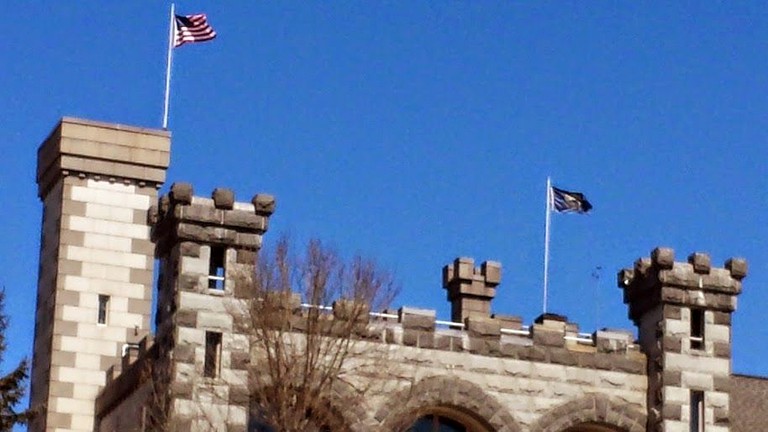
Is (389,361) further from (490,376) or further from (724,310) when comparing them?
(724,310)

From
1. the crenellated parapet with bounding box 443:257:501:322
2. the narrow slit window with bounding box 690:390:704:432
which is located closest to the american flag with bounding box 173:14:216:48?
the crenellated parapet with bounding box 443:257:501:322

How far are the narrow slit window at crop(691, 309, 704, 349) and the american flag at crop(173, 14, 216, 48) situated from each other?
15469 millimetres

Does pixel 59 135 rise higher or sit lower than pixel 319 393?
higher

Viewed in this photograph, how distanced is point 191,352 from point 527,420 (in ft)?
26.3

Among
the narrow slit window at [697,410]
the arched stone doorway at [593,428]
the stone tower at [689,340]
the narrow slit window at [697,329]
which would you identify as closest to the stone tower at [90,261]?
the arched stone doorway at [593,428]

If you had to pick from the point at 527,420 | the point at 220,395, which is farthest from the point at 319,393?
the point at 527,420

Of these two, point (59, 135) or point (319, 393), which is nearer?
point (319, 393)

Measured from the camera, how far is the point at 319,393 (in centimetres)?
4906

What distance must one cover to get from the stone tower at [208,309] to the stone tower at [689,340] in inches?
378

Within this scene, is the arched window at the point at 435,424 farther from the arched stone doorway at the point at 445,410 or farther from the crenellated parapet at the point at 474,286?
the crenellated parapet at the point at 474,286

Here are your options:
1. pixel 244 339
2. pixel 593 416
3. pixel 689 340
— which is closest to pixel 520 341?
pixel 593 416

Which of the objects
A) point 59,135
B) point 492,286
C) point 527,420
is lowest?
point 527,420

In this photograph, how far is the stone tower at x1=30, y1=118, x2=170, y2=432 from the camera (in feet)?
188

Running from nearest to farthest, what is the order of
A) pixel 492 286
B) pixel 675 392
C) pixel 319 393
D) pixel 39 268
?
pixel 319 393
pixel 675 392
pixel 492 286
pixel 39 268
